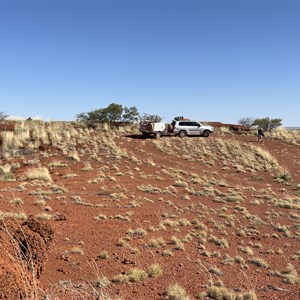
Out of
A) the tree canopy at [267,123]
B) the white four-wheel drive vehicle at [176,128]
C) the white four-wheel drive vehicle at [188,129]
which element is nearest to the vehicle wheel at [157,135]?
the white four-wheel drive vehicle at [176,128]

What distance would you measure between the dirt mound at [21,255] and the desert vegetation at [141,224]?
18 mm

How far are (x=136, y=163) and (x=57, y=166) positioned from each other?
5.82m

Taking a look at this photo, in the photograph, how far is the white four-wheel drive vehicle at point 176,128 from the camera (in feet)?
113

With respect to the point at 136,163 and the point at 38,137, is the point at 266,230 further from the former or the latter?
the point at 38,137

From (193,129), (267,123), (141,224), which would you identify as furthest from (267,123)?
(141,224)

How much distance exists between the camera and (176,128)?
119 ft

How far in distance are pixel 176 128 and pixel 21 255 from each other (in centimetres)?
3119

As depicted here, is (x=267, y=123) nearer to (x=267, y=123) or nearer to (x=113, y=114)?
(x=267, y=123)

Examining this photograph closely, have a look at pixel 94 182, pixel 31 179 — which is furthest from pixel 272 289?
pixel 31 179

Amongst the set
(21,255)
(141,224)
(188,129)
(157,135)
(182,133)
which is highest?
(188,129)

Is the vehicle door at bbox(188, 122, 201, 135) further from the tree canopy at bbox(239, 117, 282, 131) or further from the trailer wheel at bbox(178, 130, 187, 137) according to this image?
the tree canopy at bbox(239, 117, 282, 131)

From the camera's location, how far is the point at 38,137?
92.2 ft

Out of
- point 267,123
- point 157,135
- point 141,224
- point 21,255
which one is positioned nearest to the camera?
point 21,255

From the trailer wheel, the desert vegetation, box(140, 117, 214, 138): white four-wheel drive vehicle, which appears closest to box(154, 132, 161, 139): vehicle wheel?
box(140, 117, 214, 138): white four-wheel drive vehicle
